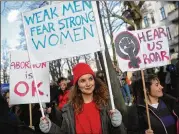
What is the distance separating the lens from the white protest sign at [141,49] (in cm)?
457

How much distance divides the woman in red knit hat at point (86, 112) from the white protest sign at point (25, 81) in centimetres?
105

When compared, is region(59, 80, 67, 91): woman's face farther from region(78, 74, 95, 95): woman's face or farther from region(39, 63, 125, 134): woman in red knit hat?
region(78, 74, 95, 95): woman's face

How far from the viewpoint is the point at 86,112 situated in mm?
3461

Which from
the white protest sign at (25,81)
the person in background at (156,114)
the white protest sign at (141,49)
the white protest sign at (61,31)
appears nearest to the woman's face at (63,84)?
the white protest sign at (25,81)

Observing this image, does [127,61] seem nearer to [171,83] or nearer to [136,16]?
[171,83]

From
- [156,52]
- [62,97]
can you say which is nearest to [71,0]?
[156,52]

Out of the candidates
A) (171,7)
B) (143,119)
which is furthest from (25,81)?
(171,7)

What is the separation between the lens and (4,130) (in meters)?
2.42

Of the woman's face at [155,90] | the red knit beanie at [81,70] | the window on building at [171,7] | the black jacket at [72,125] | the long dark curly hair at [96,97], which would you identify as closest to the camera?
the black jacket at [72,125]

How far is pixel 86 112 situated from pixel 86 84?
30 centimetres

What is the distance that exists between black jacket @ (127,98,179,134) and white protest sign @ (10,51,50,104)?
1.24 meters

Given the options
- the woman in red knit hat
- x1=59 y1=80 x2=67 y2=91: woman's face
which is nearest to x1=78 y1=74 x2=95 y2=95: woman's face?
the woman in red knit hat

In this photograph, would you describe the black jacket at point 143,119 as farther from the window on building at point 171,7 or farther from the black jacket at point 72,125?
the window on building at point 171,7

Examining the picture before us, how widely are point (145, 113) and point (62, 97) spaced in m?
3.68
